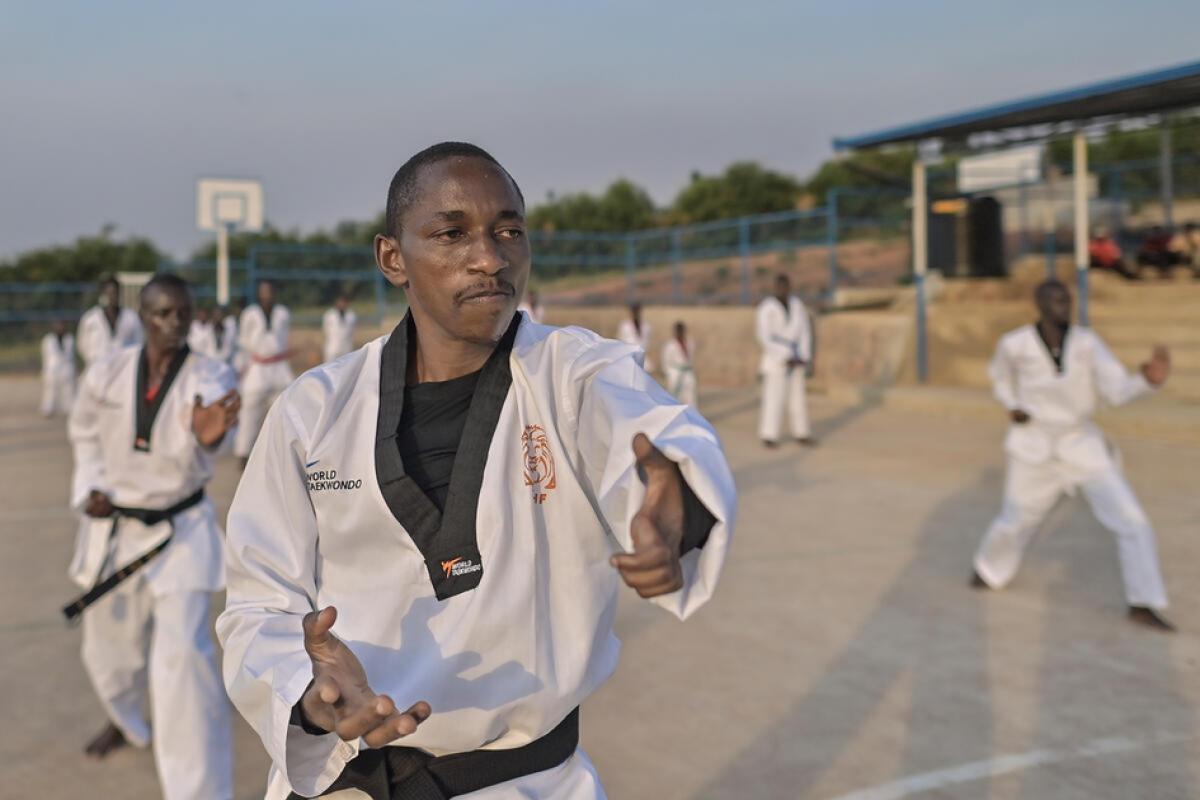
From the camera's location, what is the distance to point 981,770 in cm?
438

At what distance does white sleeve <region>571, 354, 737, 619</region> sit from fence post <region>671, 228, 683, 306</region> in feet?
80.3

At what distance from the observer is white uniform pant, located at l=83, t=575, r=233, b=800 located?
4031mm

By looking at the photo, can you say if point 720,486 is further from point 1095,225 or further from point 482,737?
point 1095,225

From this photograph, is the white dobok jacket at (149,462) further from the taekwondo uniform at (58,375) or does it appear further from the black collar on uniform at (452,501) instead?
the taekwondo uniform at (58,375)

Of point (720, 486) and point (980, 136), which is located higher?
point (980, 136)

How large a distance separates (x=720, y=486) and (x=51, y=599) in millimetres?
6618

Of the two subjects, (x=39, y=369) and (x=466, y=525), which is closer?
(x=466, y=525)

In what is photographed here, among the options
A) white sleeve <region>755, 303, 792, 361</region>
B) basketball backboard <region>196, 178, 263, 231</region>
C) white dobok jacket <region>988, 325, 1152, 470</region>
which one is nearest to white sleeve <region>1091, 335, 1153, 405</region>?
white dobok jacket <region>988, 325, 1152, 470</region>

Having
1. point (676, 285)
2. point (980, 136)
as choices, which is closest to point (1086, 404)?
point (980, 136)

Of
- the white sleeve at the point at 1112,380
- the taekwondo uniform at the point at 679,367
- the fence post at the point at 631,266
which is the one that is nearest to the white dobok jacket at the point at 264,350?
the taekwondo uniform at the point at 679,367

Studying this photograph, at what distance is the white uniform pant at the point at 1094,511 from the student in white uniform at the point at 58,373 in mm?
16116

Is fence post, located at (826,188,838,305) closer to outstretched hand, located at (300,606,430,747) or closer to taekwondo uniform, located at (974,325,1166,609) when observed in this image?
taekwondo uniform, located at (974,325,1166,609)

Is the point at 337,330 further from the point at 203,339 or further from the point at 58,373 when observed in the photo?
the point at 58,373

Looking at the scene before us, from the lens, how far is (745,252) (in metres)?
23.5
